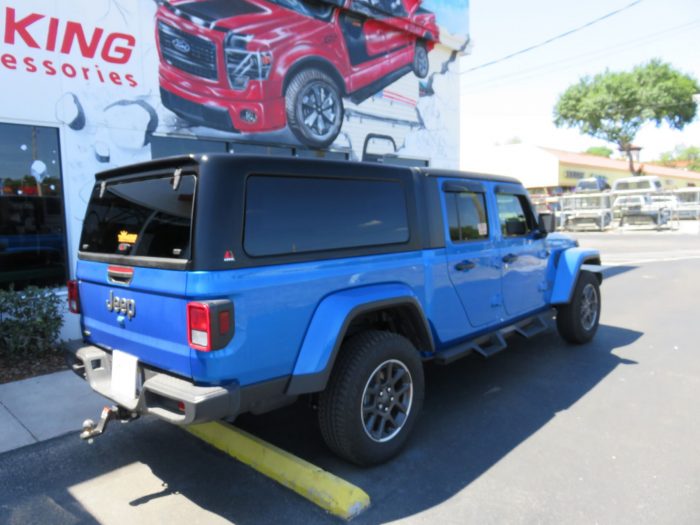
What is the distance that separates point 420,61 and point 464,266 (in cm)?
838

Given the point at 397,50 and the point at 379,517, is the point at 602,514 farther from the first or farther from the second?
the point at 397,50

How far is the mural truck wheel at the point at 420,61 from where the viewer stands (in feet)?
35.8

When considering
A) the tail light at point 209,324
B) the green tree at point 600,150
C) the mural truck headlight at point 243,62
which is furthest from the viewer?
the green tree at point 600,150

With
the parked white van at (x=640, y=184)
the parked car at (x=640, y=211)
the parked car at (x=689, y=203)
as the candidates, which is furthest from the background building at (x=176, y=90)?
the parked car at (x=689, y=203)

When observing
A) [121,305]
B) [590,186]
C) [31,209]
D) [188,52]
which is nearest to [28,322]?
[31,209]

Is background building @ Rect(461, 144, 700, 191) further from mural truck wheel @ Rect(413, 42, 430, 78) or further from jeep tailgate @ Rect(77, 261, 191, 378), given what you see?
jeep tailgate @ Rect(77, 261, 191, 378)

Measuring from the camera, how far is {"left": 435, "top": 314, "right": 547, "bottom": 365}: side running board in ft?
12.7

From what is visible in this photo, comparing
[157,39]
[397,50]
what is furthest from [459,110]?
[157,39]

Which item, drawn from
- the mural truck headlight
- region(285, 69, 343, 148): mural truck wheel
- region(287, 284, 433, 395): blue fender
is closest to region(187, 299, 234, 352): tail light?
region(287, 284, 433, 395): blue fender

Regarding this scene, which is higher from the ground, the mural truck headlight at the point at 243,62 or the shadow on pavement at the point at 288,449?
the mural truck headlight at the point at 243,62

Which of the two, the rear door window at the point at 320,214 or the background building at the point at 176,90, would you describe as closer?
the rear door window at the point at 320,214

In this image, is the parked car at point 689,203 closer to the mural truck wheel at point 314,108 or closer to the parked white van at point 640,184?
the parked white van at point 640,184

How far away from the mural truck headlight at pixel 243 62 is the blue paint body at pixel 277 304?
523cm

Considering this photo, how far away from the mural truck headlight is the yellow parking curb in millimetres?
5844
